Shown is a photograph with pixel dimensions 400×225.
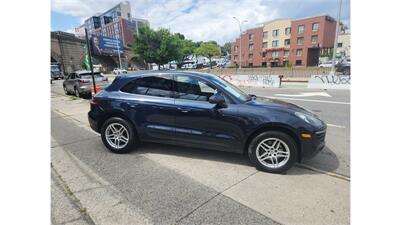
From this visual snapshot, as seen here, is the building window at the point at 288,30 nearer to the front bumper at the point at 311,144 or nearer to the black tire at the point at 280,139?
the front bumper at the point at 311,144

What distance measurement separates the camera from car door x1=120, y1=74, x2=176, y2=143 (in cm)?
373

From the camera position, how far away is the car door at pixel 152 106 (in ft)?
12.2

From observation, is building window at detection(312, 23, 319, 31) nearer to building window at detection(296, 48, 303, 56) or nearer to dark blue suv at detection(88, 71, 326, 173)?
building window at detection(296, 48, 303, 56)

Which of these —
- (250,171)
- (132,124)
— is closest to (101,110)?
(132,124)

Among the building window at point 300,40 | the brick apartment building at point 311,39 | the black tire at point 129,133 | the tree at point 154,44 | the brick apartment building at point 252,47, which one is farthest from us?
the brick apartment building at point 252,47

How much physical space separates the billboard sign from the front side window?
225 ft

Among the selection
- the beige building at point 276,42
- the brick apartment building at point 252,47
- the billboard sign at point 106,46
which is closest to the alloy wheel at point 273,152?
the beige building at point 276,42

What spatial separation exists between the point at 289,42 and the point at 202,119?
58.0 metres

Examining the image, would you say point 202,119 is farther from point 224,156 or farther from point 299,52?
point 299,52

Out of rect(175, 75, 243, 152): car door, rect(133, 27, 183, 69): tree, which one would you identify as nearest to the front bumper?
rect(175, 75, 243, 152): car door

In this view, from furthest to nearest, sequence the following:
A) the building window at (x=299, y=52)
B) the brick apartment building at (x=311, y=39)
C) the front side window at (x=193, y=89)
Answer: the building window at (x=299, y=52) < the brick apartment building at (x=311, y=39) < the front side window at (x=193, y=89)

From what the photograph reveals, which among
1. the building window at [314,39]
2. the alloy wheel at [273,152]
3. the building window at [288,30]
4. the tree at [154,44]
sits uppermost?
the building window at [288,30]

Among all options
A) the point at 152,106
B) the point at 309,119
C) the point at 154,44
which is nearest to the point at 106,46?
the point at 154,44
